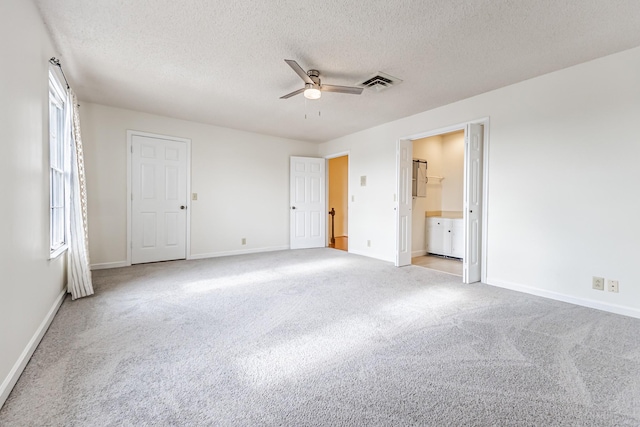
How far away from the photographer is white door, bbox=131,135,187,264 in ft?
15.2

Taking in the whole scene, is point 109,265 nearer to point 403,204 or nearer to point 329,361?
point 329,361

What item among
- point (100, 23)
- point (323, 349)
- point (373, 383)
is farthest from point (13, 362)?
point (100, 23)

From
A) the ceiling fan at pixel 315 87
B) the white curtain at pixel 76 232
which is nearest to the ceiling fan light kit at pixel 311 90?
the ceiling fan at pixel 315 87

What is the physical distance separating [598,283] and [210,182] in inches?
221

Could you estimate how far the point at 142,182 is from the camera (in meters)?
4.67

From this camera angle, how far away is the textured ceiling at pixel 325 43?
211 centimetres

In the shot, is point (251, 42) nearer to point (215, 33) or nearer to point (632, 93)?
point (215, 33)

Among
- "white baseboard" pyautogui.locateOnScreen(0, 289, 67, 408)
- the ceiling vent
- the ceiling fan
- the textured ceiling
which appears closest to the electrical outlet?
the textured ceiling

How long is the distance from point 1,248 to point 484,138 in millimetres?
4611

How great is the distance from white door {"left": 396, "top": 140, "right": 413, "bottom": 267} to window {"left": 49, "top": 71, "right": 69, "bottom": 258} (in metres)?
4.31

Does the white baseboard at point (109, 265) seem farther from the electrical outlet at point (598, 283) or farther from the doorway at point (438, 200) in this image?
the electrical outlet at point (598, 283)

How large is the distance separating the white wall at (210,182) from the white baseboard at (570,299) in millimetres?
4154

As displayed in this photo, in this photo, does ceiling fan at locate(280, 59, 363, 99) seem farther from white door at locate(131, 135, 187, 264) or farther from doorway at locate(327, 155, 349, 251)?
doorway at locate(327, 155, 349, 251)

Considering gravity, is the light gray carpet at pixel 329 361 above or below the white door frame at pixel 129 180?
below
